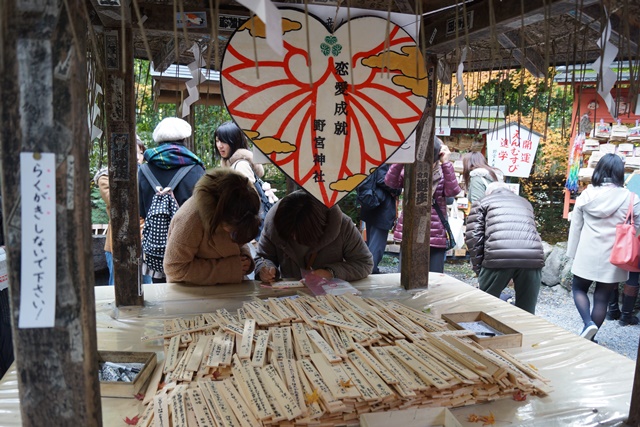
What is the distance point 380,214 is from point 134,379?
326 cm

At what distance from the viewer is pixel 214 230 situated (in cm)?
278

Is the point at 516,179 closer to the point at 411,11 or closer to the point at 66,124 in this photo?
the point at 411,11

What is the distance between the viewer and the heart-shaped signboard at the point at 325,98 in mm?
2412

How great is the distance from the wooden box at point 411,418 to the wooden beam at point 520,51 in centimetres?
205

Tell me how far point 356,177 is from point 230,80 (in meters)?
0.81

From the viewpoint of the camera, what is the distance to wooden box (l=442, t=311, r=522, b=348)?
2.19 m

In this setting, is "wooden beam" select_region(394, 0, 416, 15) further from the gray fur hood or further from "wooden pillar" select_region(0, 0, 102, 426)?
the gray fur hood

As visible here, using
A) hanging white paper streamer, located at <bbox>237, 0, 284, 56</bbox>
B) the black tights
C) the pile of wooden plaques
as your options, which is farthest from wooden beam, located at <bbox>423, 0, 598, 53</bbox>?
the black tights

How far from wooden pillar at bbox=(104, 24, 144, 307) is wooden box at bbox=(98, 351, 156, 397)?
2.48 feet

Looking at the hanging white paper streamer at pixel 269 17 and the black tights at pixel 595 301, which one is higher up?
the hanging white paper streamer at pixel 269 17

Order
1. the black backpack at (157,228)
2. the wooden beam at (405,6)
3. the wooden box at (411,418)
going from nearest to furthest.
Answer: the wooden box at (411,418) → the wooden beam at (405,6) → the black backpack at (157,228)

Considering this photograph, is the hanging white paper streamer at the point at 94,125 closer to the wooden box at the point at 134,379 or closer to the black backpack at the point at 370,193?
the wooden box at the point at 134,379

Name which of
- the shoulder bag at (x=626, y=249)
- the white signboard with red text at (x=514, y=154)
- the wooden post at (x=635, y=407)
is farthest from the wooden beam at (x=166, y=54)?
the white signboard with red text at (x=514, y=154)

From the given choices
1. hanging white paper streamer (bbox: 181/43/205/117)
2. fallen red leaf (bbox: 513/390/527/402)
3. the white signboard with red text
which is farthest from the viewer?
the white signboard with red text
